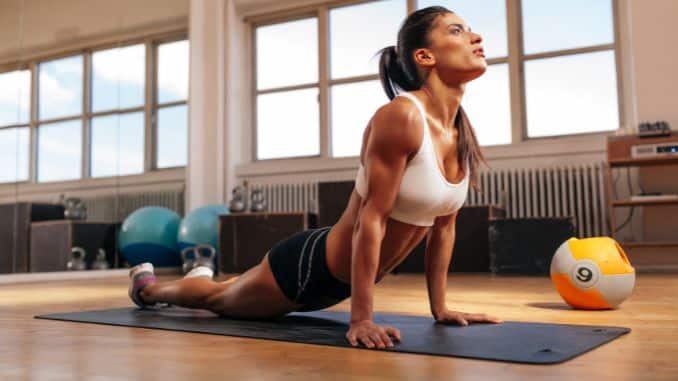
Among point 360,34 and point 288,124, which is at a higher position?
point 360,34

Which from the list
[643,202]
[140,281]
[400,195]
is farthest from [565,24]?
[400,195]

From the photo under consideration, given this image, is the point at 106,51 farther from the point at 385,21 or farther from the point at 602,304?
the point at 602,304

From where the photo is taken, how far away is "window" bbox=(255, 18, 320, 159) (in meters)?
6.38

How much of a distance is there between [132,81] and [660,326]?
5203 mm

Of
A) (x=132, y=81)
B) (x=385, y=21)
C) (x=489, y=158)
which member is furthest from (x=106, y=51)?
(x=489, y=158)

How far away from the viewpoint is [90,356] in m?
1.36

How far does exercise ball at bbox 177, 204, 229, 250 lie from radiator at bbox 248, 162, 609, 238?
216 cm

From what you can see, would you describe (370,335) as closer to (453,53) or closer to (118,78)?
(453,53)

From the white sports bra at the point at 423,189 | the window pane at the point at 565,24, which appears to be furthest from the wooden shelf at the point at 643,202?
the white sports bra at the point at 423,189

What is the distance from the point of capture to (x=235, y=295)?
1944 mm

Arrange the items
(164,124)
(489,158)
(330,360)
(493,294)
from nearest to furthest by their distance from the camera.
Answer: (330,360) < (493,294) < (489,158) < (164,124)

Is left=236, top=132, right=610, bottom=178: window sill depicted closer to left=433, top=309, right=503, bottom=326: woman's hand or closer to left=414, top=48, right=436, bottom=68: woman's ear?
left=433, top=309, right=503, bottom=326: woman's hand

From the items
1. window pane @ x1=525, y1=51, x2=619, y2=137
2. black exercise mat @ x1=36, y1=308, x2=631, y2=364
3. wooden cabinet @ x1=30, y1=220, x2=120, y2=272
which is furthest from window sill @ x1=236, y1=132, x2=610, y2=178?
black exercise mat @ x1=36, y1=308, x2=631, y2=364

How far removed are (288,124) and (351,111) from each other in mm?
682
